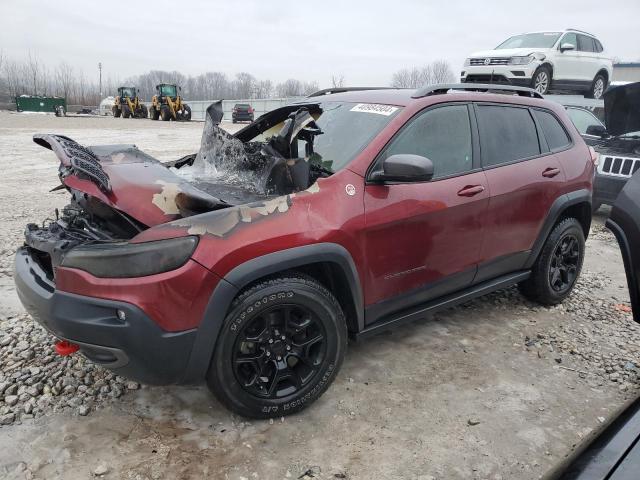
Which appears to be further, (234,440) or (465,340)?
(465,340)

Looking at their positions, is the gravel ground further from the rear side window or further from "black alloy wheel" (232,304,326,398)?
the rear side window

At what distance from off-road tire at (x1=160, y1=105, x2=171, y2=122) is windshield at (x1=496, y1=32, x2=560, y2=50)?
999 inches

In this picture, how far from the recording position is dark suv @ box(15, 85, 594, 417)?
2195 mm

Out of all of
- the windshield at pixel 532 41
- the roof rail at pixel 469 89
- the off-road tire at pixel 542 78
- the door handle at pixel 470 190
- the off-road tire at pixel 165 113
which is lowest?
the door handle at pixel 470 190

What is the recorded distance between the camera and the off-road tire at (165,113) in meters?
32.1

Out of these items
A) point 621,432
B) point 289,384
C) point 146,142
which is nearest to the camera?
point 621,432

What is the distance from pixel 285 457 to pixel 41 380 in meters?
1.62

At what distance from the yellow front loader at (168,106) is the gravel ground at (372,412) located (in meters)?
30.8

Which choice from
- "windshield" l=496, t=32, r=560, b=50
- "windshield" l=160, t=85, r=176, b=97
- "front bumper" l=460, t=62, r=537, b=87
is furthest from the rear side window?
"windshield" l=160, t=85, r=176, b=97

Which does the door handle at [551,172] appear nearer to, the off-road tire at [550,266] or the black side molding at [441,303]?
the off-road tire at [550,266]

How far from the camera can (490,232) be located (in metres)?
3.38

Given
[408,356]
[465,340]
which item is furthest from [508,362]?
[408,356]

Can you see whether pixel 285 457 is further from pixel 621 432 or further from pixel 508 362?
pixel 508 362

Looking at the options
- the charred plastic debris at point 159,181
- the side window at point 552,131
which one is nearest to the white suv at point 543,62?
the side window at point 552,131
